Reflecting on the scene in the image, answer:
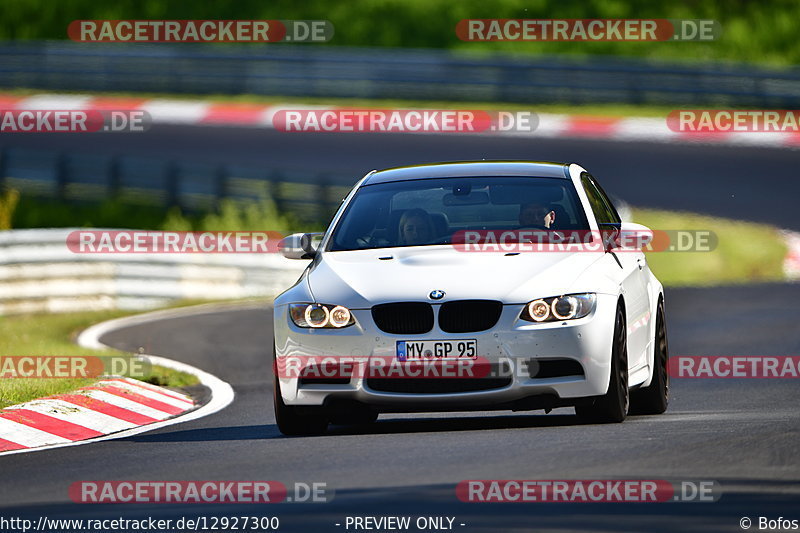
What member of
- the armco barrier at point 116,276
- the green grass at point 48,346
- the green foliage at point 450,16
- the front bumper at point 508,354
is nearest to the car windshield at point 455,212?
the front bumper at point 508,354

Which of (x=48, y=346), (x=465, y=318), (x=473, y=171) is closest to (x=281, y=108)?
(x=48, y=346)

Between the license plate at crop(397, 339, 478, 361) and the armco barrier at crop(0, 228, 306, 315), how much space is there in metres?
11.3

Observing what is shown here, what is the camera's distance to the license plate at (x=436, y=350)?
365 inches

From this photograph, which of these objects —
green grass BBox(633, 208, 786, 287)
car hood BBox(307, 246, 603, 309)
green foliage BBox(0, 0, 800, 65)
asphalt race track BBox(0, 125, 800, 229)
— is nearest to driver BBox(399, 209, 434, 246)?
car hood BBox(307, 246, 603, 309)

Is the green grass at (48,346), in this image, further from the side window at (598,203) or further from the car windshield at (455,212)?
the side window at (598,203)

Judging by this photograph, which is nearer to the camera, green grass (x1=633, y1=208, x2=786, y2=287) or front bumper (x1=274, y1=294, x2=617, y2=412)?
front bumper (x1=274, y1=294, x2=617, y2=412)

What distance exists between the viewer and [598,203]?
11.2 meters

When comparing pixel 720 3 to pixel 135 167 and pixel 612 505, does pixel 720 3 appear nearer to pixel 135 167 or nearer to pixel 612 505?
pixel 135 167

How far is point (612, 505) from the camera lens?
7.06 m

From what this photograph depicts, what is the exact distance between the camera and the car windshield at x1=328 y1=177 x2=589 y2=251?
10.4m

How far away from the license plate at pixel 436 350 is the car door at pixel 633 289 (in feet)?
3.92

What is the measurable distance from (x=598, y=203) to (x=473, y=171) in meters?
0.94

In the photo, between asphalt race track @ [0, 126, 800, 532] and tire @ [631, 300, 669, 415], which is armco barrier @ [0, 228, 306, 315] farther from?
tire @ [631, 300, 669, 415]

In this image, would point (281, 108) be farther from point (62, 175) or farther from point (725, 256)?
point (725, 256)
